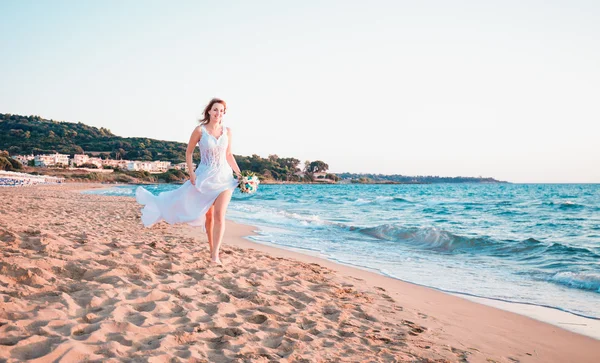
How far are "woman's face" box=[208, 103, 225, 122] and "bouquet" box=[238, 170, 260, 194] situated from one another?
80cm

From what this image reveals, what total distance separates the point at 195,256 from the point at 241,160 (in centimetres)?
11665

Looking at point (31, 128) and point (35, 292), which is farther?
point (31, 128)

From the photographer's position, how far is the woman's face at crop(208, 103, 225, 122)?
553 centimetres

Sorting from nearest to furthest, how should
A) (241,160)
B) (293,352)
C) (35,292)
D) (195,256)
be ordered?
(293,352) < (35,292) < (195,256) < (241,160)

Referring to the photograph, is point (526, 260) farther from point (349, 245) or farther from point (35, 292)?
point (35, 292)

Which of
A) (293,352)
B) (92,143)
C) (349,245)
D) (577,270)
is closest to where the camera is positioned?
(293,352)

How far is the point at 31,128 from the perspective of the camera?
122875mm

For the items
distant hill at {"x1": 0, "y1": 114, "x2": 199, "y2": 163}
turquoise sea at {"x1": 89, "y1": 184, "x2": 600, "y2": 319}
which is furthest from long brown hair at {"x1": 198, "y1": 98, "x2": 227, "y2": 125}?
distant hill at {"x1": 0, "y1": 114, "x2": 199, "y2": 163}

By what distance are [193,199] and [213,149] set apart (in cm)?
73

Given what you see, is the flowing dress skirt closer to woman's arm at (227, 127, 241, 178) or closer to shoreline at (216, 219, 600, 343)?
woman's arm at (227, 127, 241, 178)

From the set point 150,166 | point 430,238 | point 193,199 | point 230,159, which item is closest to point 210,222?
point 193,199

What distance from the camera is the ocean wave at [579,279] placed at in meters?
6.66

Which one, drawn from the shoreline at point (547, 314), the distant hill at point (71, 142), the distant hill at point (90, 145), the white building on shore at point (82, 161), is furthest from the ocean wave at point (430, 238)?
the distant hill at point (71, 142)

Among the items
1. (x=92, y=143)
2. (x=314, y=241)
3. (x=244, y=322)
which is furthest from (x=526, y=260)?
(x=92, y=143)
